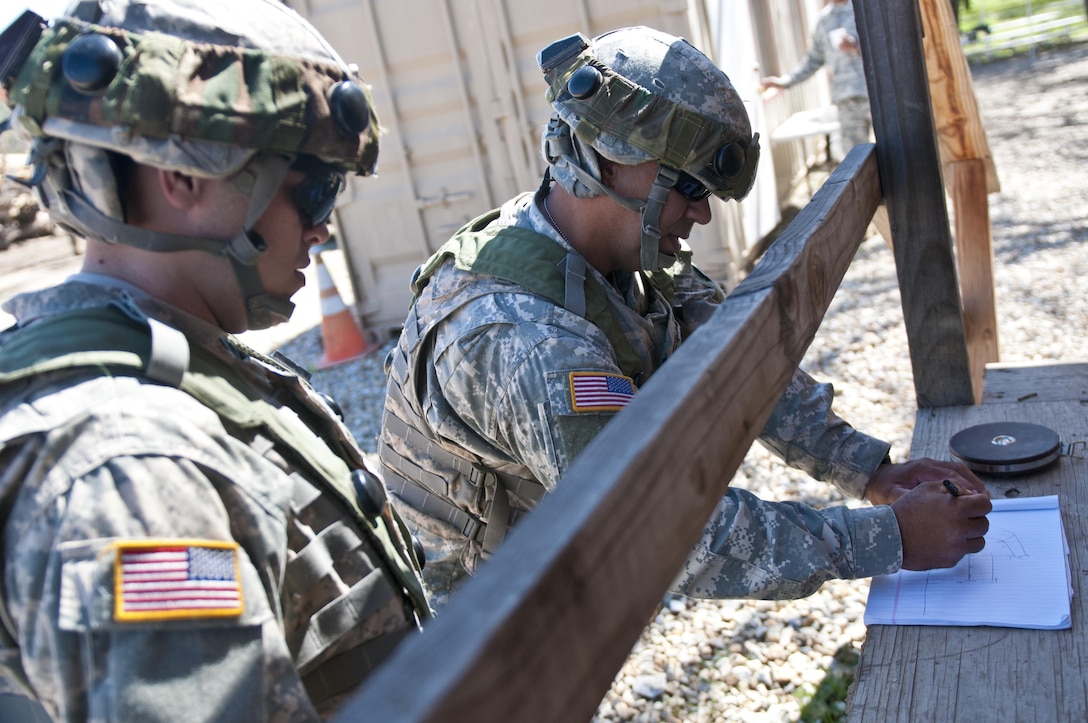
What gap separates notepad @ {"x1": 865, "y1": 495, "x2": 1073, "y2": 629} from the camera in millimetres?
1762

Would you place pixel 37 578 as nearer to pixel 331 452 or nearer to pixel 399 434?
pixel 331 452

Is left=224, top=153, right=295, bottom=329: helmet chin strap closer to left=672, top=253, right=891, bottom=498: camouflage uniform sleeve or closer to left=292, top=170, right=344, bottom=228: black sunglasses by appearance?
left=292, top=170, right=344, bottom=228: black sunglasses

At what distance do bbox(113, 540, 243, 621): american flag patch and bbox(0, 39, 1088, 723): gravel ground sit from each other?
7.88 ft

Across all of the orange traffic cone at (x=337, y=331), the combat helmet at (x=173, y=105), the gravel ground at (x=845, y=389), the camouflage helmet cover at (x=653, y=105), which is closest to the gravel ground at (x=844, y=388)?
the gravel ground at (x=845, y=389)

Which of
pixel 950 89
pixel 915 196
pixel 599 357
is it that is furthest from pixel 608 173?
pixel 950 89

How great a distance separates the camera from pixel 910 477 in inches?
88.4

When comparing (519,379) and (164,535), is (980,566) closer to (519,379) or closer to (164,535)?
(519,379)

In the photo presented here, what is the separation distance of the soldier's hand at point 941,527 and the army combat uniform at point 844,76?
7.08 metres

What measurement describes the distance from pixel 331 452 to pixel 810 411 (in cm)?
141

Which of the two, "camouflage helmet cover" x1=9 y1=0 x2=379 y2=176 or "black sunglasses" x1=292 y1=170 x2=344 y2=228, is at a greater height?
"camouflage helmet cover" x1=9 y1=0 x2=379 y2=176

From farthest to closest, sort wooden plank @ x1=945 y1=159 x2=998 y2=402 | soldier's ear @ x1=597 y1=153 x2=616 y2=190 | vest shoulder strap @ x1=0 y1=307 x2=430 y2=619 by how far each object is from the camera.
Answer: wooden plank @ x1=945 y1=159 x2=998 y2=402
soldier's ear @ x1=597 y1=153 x2=616 y2=190
vest shoulder strap @ x1=0 y1=307 x2=430 y2=619

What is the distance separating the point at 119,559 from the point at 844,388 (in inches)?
188

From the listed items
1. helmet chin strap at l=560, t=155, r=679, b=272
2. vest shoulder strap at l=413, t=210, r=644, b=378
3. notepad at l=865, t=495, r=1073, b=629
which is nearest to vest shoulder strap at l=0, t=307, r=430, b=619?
vest shoulder strap at l=413, t=210, r=644, b=378

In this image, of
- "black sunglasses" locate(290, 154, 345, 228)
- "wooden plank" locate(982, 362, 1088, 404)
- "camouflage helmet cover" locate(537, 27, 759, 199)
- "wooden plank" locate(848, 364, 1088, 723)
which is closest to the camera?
"black sunglasses" locate(290, 154, 345, 228)
